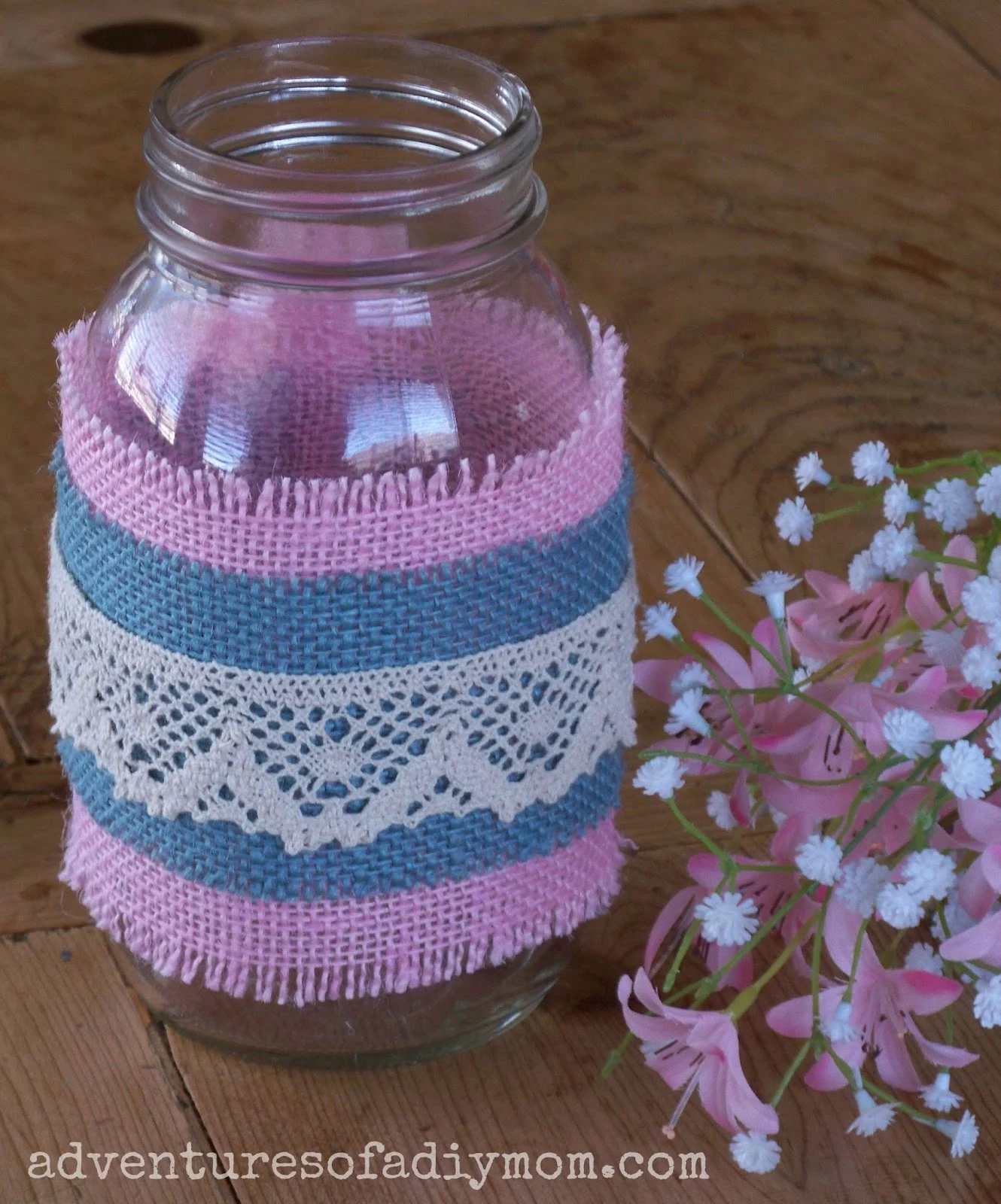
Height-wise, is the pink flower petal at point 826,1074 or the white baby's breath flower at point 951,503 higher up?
the white baby's breath flower at point 951,503

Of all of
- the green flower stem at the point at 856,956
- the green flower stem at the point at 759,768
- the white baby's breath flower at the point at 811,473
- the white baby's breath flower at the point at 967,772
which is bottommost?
the green flower stem at the point at 856,956

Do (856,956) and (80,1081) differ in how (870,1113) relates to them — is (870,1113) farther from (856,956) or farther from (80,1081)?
(80,1081)

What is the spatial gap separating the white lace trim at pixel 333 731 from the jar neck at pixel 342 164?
0.10 metres

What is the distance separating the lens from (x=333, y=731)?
436mm

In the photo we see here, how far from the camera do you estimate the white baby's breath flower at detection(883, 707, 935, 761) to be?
1.26 ft

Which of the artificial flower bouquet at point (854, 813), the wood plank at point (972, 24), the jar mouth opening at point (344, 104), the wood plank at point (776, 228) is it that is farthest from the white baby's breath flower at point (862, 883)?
the wood plank at point (972, 24)

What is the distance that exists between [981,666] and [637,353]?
0.46 meters

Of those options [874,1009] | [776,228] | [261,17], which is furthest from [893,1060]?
[261,17]

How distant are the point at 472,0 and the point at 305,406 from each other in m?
0.69

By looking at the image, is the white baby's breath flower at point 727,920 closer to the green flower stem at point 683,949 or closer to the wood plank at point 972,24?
the green flower stem at point 683,949

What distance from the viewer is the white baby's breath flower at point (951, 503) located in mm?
446

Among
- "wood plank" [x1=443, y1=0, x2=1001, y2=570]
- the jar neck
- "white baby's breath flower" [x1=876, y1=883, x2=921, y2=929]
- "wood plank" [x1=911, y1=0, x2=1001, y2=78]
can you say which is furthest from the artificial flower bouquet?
"wood plank" [x1=911, y1=0, x2=1001, y2=78]

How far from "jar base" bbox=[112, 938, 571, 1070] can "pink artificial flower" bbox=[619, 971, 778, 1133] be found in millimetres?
64

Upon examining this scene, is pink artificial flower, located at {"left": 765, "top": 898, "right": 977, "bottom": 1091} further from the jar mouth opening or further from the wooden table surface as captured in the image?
the jar mouth opening
